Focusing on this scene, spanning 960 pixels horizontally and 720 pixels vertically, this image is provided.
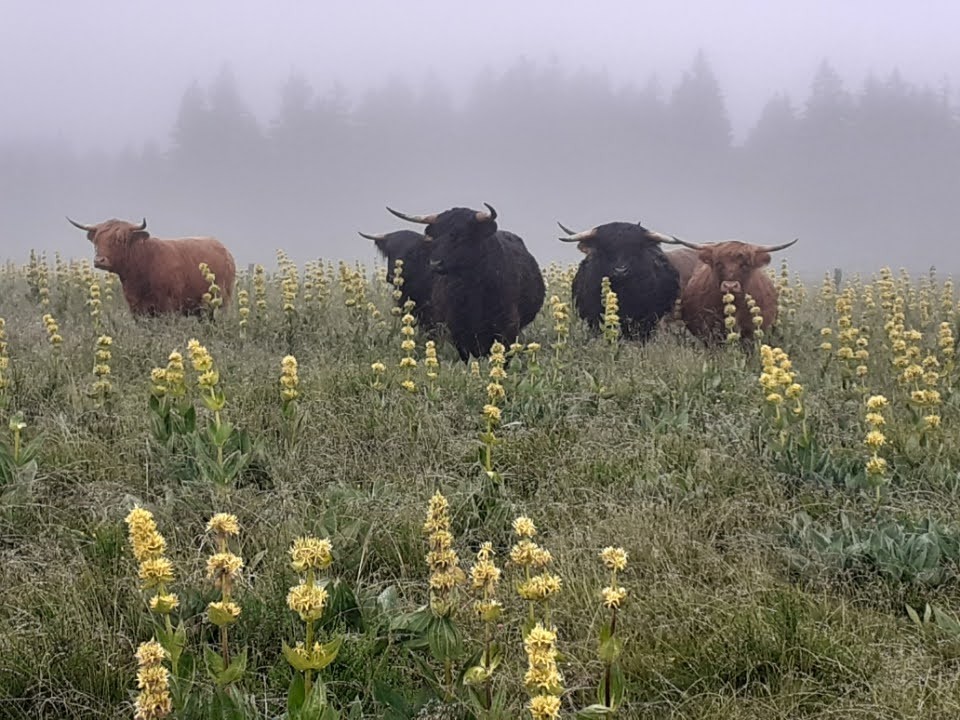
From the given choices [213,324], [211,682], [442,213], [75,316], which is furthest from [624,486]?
[75,316]

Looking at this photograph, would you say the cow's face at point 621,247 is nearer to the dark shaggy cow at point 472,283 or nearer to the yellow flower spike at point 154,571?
the dark shaggy cow at point 472,283

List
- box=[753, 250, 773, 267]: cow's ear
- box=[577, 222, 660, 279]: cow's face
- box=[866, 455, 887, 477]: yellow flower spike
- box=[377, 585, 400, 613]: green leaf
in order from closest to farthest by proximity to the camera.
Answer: box=[377, 585, 400, 613]: green leaf
box=[866, 455, 887, 477]: yellow flower spike
box=[753, 250, 773, 267]: cow's ear
box=[577, 222, 660, 279]: cow's face

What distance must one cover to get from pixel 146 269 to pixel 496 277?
14.8 feet

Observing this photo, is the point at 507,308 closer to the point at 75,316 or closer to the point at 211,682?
the point at 75,316

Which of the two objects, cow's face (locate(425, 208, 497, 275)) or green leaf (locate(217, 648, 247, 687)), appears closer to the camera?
green leaf (locate(217, 648, 247, 687))

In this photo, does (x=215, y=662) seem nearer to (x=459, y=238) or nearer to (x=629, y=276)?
(x=459, y=238)

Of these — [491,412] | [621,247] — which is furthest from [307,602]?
[621,247]

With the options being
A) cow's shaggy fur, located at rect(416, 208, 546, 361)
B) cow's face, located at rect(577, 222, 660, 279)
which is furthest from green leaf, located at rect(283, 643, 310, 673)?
cow's face, located at rect(577, 222, 660, 279)

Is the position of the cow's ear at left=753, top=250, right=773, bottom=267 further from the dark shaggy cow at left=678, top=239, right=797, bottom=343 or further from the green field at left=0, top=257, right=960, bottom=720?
the green field at left=0, top=257, right=960, bottom=720

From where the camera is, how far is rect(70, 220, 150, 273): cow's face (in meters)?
9.51

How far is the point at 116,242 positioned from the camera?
9.57m

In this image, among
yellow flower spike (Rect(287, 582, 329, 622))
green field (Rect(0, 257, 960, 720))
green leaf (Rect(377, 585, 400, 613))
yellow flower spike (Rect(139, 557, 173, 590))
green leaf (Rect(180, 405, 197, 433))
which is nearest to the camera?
yellow flower spike (Rect(287, 582, 329, 622))

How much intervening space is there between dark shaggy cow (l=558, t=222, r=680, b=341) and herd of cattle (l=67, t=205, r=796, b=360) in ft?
0.04

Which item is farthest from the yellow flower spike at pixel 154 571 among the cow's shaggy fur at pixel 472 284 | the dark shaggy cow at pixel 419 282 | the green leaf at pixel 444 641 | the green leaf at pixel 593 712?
the dark shaggy cow at pixel 419 282
